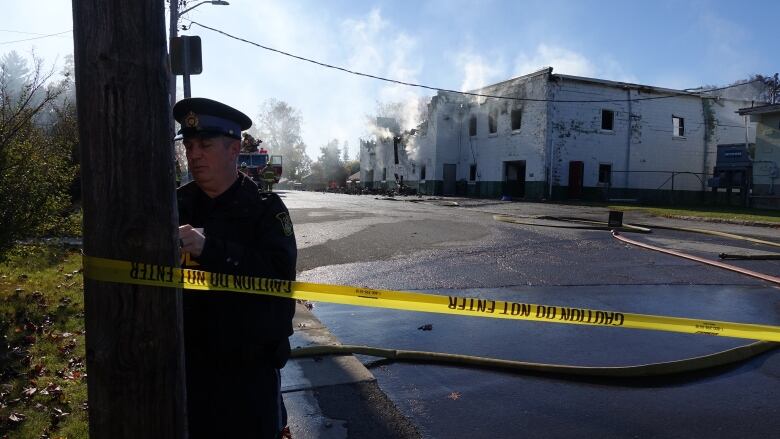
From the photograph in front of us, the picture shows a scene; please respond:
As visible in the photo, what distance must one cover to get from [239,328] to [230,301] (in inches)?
4.1

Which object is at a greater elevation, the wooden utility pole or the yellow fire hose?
the wooden utility pole

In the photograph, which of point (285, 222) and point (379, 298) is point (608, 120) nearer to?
point (379, 298)

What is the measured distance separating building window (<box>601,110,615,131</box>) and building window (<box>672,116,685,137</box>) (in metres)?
4.81

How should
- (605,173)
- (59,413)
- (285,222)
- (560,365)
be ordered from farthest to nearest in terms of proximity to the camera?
(605,173) → (560,365) → (59,413) → (285,222)

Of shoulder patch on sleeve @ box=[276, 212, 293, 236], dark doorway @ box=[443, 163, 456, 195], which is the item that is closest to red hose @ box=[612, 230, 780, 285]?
shoulder patch on sleeve @ box=[276, 212, 293, 236]

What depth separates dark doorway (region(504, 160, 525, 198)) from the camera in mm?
34438

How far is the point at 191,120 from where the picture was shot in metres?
1.95

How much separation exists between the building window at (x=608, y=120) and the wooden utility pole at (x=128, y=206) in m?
32.8

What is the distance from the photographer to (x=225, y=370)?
1905 mm

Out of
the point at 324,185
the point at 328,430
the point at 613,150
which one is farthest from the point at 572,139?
the point at 324,185

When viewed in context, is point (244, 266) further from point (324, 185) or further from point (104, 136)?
point (324, 185)

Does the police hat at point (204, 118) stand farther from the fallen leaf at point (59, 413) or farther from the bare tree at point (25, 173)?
the bare tree at point (25, 173)

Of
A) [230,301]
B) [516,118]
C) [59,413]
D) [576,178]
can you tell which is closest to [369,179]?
[516,118]

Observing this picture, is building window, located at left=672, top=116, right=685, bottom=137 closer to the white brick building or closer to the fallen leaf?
the white brick building
